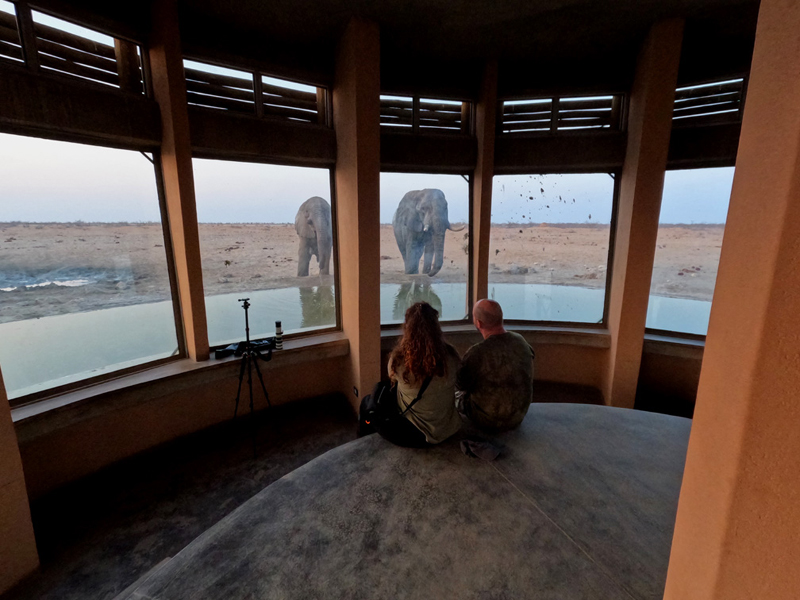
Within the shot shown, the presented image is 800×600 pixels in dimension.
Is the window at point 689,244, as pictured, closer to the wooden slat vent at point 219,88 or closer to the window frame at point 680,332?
the window frame at point 680,332

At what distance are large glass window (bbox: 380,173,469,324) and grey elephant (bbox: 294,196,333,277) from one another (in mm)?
664

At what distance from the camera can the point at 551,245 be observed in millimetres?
4512

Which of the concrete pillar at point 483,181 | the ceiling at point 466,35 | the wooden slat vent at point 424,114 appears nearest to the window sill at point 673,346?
the concrete pillar at point 483,181

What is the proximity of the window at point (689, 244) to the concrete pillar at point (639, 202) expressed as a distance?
1.44 feet

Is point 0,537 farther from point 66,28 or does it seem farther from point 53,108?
point 66,28

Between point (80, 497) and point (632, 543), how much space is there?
3.58 metres

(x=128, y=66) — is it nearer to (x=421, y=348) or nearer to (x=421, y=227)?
(x=421, y=227)

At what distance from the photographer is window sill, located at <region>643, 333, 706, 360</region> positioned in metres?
3.97

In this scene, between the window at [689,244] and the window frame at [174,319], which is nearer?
the window frame at [174,319]

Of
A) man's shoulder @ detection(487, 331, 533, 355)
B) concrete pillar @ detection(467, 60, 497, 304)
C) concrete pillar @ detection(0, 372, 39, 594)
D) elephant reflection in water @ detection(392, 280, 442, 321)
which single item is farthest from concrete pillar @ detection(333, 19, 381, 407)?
concrete pillar @ detection(0, 372, 39, 594)

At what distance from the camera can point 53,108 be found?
2479 millimetres

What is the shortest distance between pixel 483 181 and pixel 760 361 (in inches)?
156

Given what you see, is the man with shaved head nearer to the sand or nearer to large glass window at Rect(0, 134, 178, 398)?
the sand

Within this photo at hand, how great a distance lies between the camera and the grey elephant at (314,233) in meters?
3.99
